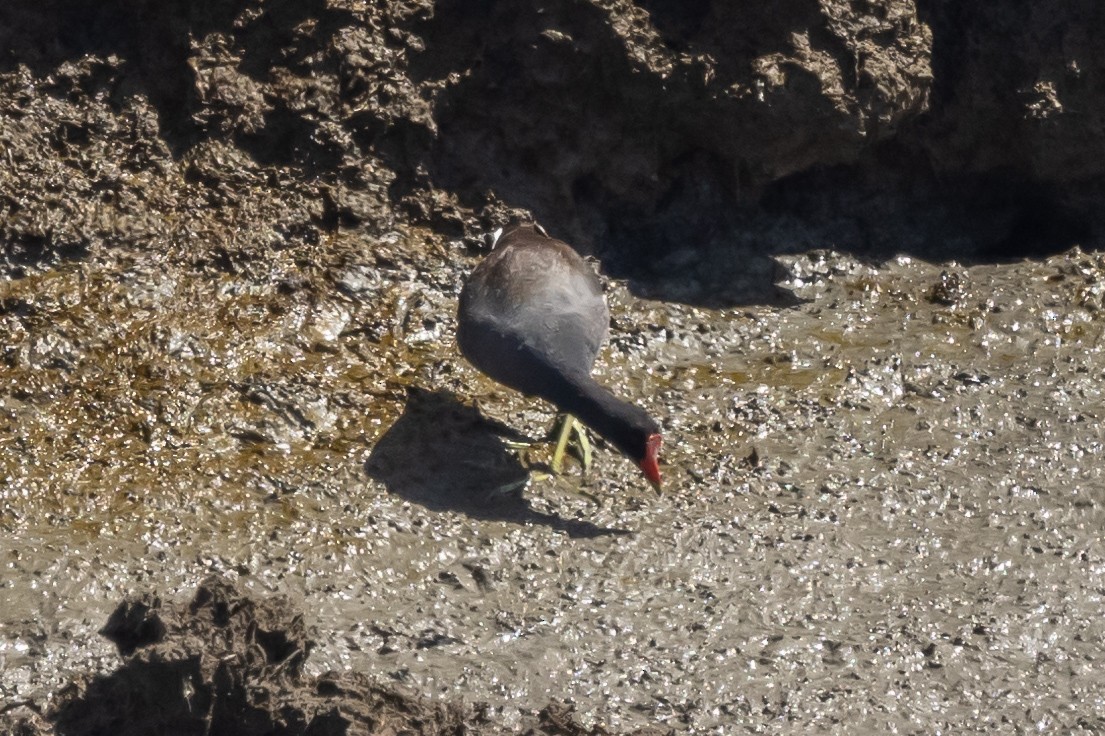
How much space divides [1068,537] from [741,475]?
A: 3.79 feet

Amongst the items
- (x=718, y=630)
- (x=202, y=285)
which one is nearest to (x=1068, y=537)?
(x=718, y=630)

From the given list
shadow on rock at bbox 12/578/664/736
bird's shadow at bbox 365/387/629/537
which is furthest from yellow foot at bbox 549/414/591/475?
shadow on rock at bbox 12/578/664/736

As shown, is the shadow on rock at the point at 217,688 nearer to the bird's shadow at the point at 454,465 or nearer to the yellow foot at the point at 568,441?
the bird's shadow at the point at 454,465

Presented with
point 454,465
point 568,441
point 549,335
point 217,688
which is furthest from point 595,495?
point 217,688

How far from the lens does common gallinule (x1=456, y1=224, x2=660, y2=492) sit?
5.21m

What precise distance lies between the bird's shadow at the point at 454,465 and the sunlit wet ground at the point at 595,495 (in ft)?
0.05

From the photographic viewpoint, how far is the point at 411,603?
15.0 ft

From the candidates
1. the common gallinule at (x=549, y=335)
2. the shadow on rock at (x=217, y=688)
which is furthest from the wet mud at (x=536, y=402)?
the common gallinule at (x=549, y=335)

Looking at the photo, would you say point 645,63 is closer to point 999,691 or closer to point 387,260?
point 387,260

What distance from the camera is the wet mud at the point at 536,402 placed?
425 centimetres

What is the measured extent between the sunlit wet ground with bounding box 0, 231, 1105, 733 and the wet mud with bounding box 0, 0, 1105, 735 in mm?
17

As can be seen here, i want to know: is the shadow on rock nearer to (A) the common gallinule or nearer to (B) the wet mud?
(B) the wet mud

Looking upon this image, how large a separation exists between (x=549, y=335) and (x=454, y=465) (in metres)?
0.60

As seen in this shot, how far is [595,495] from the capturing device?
5.32 m
